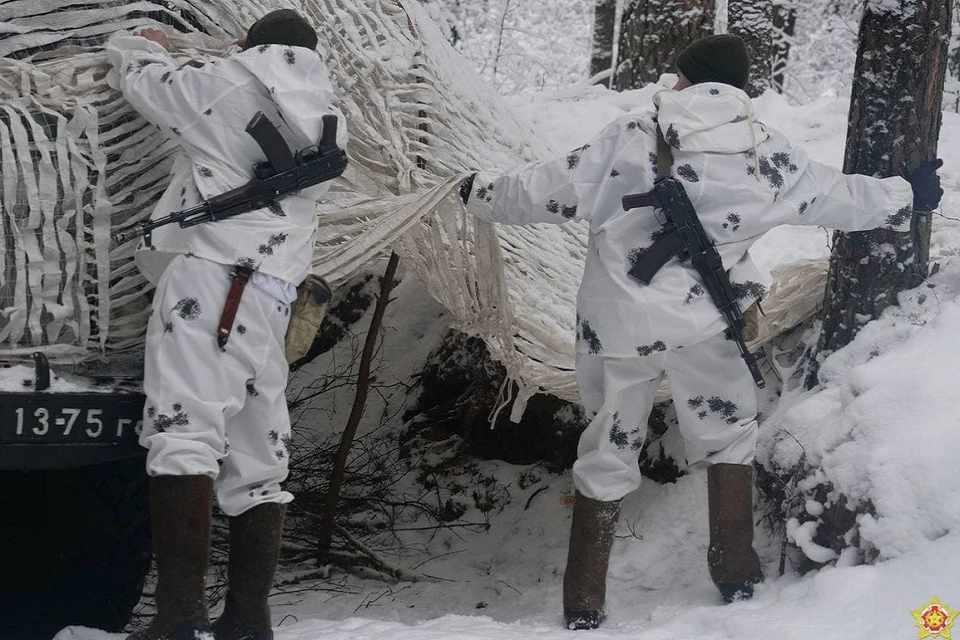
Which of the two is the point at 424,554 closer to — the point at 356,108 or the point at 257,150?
the point at 356,108

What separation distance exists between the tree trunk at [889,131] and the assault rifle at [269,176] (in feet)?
5.53

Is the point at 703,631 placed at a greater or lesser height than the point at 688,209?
lesser

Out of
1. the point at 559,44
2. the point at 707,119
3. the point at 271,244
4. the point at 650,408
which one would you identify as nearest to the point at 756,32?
the point at 707,119

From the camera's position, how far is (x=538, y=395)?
4395 millimetres

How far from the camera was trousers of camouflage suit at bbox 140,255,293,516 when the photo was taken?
249cm

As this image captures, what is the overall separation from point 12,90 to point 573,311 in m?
1.87

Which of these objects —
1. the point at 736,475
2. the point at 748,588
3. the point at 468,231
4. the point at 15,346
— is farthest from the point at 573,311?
the point at 15,346

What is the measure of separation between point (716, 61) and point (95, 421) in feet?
6.19

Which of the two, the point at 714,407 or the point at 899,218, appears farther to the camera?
the point at 899,218

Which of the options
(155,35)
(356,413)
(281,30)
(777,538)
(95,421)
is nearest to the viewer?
(95,421)

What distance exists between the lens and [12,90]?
2754 mm

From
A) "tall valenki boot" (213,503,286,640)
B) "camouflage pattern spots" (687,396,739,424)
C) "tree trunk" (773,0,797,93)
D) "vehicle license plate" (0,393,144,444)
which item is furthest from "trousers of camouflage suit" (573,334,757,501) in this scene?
"tree trunk" (773,0,797,93)

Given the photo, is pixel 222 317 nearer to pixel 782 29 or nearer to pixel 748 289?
pixel 748 289

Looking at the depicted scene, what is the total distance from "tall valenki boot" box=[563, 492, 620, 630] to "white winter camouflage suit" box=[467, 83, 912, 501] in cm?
5
